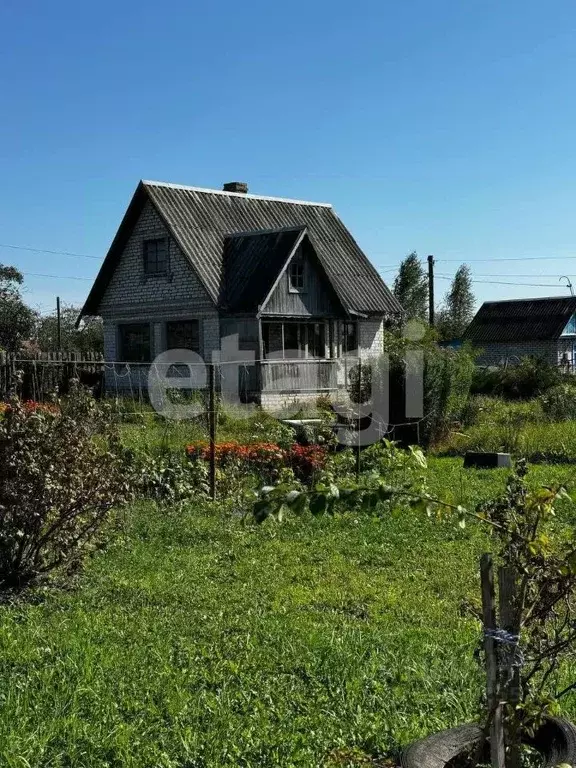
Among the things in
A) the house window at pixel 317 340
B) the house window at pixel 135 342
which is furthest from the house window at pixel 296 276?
the house window at pixel 135 342

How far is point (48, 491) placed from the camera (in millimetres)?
6992

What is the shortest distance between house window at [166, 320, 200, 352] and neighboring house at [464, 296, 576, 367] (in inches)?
894

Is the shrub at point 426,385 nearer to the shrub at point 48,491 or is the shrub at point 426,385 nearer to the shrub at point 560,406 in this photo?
the shrub at point 560,406

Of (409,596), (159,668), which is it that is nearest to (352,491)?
(159,668)

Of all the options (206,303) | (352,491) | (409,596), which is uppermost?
(206,303)

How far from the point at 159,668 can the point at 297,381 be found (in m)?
22.0

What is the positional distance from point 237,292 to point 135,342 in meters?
4.78

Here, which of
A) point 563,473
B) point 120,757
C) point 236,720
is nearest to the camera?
point 120,757

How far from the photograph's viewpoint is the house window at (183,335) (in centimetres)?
2853

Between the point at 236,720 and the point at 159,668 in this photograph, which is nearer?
the point at 236,720

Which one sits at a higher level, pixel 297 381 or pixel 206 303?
Answer: pixel 206 303

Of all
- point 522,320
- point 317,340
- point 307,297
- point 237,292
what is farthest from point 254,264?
point 522,320

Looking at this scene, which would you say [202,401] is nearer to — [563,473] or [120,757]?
[563,473]

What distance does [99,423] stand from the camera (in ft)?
25.9
